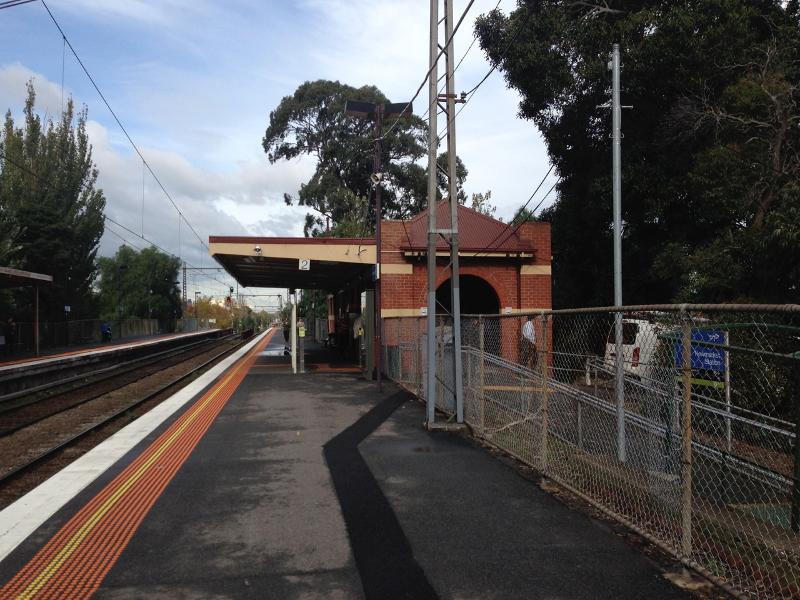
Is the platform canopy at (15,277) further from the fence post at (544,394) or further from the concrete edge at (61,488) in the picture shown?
the fence post at (544,394)

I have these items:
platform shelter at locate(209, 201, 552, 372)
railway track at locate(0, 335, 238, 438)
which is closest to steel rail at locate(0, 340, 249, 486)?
railway track at locate(0, 335, 238, 438)

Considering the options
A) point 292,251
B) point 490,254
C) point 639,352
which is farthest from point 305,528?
point 490,254

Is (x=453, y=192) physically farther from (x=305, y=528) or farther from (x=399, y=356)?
(x=399, y=356)

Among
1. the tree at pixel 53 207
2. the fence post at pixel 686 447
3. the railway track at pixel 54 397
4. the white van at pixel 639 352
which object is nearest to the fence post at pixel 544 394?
the white van at pixel 639 352

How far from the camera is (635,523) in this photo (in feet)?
17.4

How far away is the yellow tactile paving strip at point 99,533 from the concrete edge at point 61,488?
27 centimetres

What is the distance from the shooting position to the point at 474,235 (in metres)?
20.8

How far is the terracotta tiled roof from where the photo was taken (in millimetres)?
19344

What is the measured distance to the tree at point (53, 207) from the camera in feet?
130

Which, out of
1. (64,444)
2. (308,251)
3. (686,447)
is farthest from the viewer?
(308,251)

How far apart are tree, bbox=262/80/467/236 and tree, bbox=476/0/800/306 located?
84.3 feet

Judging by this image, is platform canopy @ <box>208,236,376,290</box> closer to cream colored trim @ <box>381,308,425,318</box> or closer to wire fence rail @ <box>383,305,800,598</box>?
cream colored trim @ <box>381,308,425,318</box>

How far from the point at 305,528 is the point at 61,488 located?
2948 mm

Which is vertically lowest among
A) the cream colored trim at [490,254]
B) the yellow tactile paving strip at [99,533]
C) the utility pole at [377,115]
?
the yellow tactile paving strip at [99,533]
